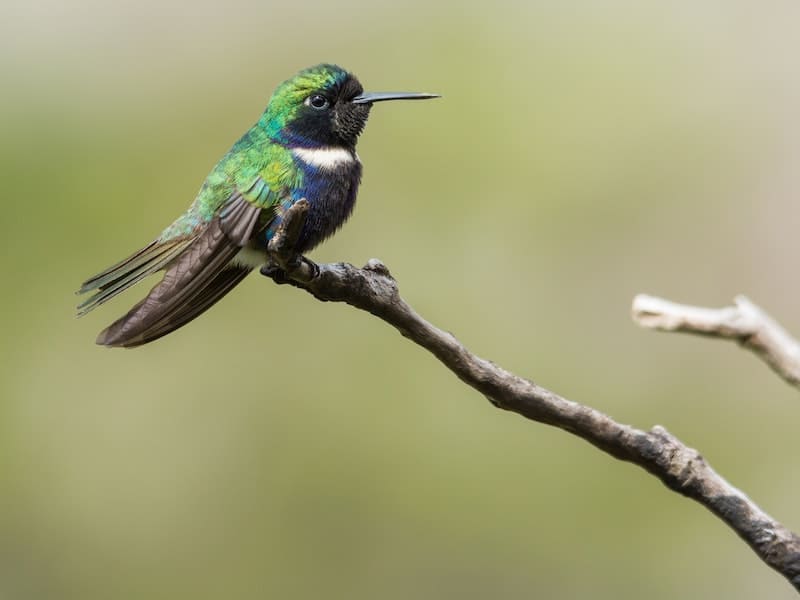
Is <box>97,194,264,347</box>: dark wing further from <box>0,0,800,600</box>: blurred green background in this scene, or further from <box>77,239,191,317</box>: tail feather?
<box>0,0,800,600</box>: blurred green background

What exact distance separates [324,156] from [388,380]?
2.29 meters

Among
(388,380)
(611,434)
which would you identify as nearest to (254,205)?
(611,434)

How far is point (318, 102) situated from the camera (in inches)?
114

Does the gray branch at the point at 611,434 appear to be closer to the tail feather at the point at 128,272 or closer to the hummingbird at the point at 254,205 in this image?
the hummingbird at the point at 254,205

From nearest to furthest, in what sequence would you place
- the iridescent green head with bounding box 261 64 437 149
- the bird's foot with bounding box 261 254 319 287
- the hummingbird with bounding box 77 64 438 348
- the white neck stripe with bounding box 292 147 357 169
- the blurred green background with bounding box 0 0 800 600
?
the bird's foot with bounding box 261 254 319 287, the hummingbird with bounding box 77 64 438 348, the white neck stripe with bounding box 292 147 357 169, the iridescent green head with bounding box 261 64 437 149, the blurred green background with bounding box 0 0 800 600

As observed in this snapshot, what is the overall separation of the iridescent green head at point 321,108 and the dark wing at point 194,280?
36 centimetres

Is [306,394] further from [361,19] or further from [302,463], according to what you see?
[361,19]

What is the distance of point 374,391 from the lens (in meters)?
4.91

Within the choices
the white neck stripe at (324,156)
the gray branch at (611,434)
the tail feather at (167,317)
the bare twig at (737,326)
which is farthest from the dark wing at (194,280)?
the bare twig at (737,326)

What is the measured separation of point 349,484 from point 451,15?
108 inches

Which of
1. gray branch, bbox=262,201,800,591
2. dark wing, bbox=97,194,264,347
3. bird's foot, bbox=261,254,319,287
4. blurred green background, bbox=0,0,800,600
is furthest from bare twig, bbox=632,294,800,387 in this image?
blurred green background, bbox=0,0,800,600

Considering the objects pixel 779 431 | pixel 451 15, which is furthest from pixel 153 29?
pixel 779 431

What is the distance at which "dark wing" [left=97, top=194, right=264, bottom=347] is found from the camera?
7.64 feet

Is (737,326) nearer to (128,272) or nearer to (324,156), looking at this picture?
(324,156)
